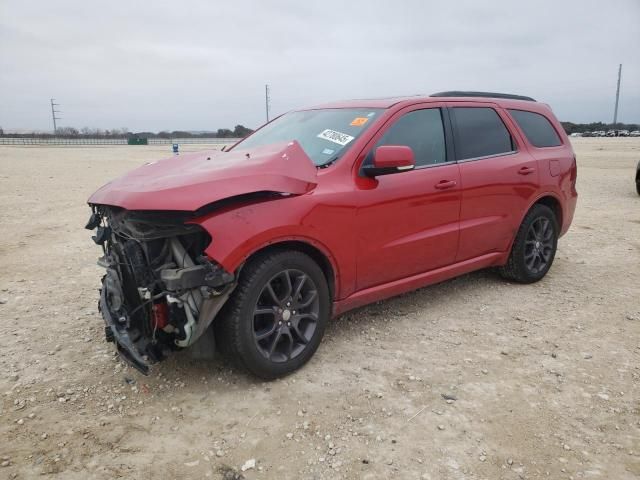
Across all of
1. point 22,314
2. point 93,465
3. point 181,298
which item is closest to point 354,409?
point 181,298

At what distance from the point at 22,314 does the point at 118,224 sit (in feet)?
6.04

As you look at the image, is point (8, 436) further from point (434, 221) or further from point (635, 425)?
point (635, 425)

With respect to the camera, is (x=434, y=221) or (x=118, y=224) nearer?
(x=118, y=224)

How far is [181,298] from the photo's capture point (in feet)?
9.17

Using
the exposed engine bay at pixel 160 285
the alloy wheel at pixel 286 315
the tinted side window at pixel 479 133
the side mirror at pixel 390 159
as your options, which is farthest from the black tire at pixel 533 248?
the exposed engine bay at pixel 160 285

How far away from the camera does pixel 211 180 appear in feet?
9.34

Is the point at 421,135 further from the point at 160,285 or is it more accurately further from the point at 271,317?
the point at 160,285

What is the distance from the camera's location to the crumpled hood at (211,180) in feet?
8.95

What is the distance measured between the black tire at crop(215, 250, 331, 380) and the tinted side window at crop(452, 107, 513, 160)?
6.00 feet

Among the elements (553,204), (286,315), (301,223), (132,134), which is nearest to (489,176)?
(553,204)

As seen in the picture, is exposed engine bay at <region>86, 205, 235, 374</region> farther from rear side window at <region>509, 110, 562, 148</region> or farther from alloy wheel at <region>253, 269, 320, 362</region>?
rear side window at <region>509, 110, 562, 148</region>

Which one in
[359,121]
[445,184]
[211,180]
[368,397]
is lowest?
[368,397]

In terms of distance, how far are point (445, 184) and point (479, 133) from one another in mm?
780

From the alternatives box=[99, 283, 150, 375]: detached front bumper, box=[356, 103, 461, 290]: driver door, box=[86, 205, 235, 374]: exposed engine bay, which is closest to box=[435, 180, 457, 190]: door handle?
box=[356, 103, 461, 290]: driver door
